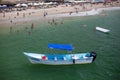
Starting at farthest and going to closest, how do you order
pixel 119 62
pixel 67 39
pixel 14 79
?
pixel 67 39
pixel 119 62
pixel 14 79

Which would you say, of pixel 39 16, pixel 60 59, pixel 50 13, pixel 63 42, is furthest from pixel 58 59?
pixel 50 13

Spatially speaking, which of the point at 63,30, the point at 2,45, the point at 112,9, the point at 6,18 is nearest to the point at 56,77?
the point at 2,45

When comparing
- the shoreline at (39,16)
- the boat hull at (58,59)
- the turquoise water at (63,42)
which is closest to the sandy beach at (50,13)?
the shoreline at (39,16)

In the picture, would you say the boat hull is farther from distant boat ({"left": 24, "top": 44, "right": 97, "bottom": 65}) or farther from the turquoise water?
the turquoise water

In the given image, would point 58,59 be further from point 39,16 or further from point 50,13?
point 50,13

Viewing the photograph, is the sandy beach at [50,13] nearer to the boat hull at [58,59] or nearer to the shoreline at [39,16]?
the shoreline at [39,16]

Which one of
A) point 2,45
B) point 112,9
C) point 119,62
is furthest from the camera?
point 112,9

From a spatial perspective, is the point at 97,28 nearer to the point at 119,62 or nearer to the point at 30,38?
the point at 30,38
